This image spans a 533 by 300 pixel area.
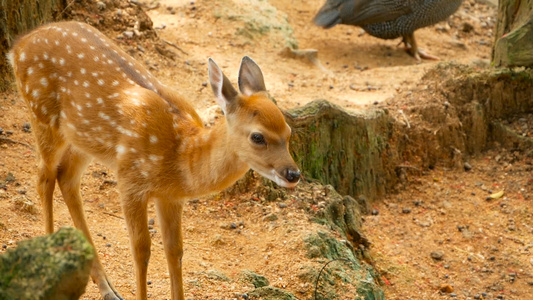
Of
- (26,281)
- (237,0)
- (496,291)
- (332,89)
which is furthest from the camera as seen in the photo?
(237,0)

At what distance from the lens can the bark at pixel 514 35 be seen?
28.8 feet

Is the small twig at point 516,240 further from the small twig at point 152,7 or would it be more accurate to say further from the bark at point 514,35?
the small twig at point 152,7

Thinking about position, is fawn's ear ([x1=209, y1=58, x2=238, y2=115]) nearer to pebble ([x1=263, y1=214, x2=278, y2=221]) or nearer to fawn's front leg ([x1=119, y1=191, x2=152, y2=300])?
fawn's front leg ([x1=119, y1=191, x2=152, y2=300])

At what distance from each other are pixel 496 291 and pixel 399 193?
185 cm

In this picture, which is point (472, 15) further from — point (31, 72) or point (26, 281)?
point (26, 281)

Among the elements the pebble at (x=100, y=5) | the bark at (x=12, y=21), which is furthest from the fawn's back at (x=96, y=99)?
the pebble at (x=100, y=5)

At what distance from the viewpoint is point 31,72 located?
16.7ft

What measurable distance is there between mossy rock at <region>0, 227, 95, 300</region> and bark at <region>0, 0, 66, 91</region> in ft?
15.3

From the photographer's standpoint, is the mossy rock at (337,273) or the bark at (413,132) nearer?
the mossy rock at (337,273)

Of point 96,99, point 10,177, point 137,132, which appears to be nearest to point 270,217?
point 137,132

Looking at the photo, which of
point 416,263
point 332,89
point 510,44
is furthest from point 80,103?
point 510,44

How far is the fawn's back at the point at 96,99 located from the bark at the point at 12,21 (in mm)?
2144

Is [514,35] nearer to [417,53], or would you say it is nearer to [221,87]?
[417,53]

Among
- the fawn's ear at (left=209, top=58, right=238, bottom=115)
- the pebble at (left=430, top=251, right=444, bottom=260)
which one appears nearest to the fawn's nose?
the fawn's ear at (left=209, top=58, right=238, bottom=115)
